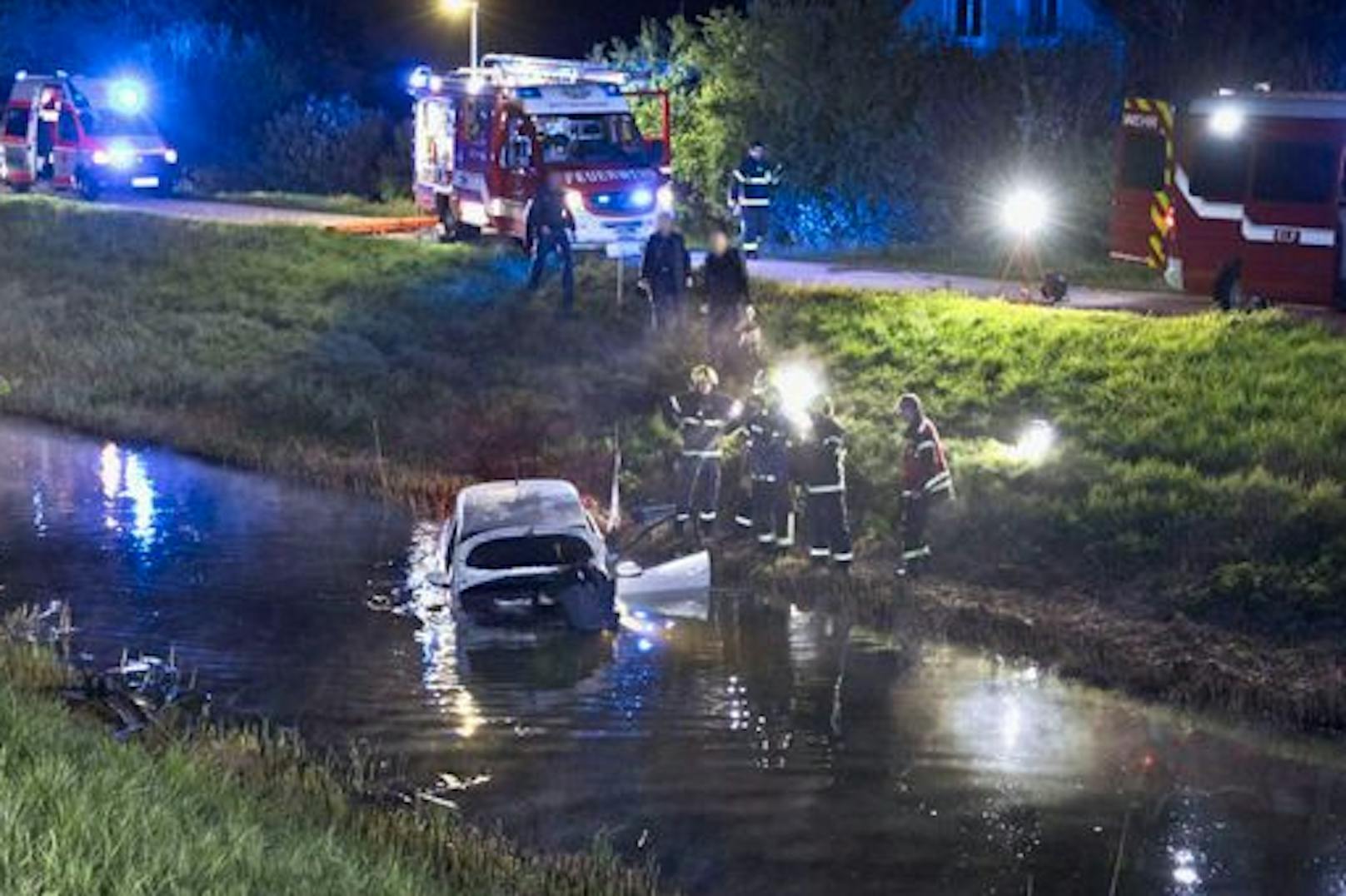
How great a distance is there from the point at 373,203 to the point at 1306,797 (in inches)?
1264

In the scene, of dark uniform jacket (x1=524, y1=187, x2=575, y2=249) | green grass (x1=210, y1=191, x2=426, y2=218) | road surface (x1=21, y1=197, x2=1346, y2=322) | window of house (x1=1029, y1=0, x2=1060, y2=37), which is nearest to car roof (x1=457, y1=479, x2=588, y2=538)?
road surface (x1=21, y1=197, x2=1346, y2=322)

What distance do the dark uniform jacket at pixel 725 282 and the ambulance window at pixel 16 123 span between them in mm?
25332

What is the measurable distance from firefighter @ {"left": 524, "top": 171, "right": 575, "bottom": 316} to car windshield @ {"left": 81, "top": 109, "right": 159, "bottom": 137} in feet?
57.8

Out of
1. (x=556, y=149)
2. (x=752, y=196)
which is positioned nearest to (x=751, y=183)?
(x=752, y=196)

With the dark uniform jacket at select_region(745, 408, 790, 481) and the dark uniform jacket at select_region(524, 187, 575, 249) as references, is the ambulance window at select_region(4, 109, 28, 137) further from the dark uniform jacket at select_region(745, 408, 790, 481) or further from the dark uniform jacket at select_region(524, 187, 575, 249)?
the dark uniform jacket at select_region(745, 408, 790, 481)

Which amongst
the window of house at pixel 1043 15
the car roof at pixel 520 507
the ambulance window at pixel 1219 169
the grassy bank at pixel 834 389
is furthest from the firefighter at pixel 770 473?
the window of house at pixel 1043 15

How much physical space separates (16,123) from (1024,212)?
958 inches

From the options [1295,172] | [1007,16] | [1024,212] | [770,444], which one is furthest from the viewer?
[1007,16]

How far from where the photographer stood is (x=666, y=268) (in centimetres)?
2362

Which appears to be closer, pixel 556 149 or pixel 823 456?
pixel 823 456

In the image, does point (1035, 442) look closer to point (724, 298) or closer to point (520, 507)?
point (724, 298)

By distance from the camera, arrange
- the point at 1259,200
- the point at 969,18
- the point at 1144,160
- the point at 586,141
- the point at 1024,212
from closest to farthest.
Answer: the point at 1259,200, the point at 1144,160, the point at 586,141, the point at 1024,212, the point at 969,18

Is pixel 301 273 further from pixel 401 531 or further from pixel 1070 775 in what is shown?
pixel 1070 775

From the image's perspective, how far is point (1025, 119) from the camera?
106ft
